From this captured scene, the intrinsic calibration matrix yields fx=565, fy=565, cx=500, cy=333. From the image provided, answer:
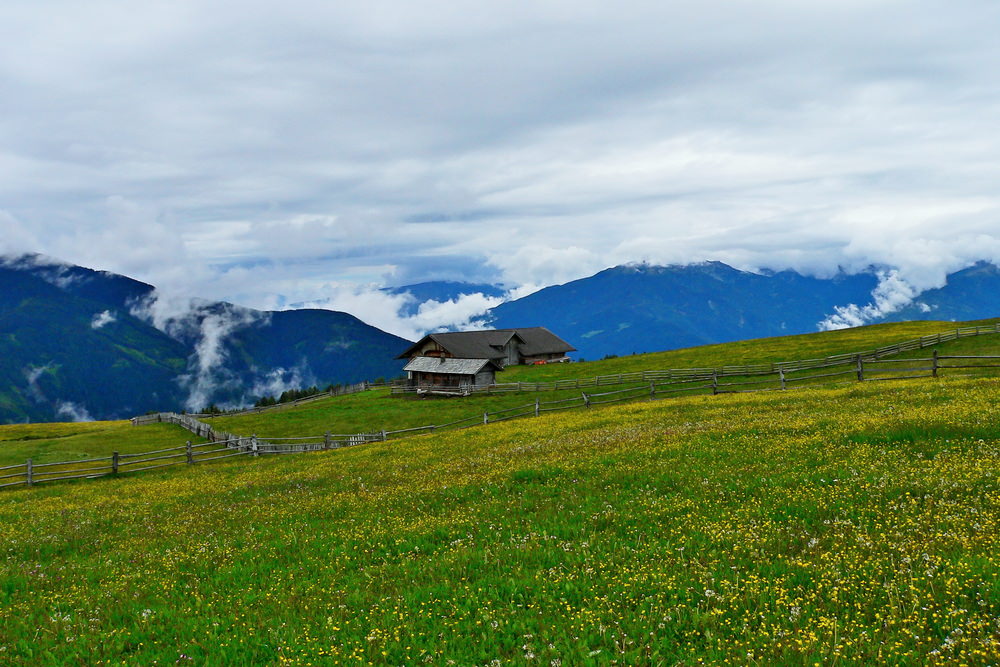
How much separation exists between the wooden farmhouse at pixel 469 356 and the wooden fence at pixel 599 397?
19400 mm

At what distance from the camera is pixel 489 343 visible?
113938 millimetres

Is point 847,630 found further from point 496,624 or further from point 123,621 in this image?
point 123,621

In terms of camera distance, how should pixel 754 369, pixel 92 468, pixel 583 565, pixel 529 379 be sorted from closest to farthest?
pixel 583 565
pixel 92 468
pixel 754 369
pixel 529 379

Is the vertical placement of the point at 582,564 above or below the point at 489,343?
below

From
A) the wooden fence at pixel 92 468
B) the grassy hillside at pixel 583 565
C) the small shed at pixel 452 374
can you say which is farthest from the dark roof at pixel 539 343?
the grassy hillside at pixel 583 565

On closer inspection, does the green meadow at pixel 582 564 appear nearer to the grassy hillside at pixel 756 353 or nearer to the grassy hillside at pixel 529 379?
the grassy hillside at pixel 529 379

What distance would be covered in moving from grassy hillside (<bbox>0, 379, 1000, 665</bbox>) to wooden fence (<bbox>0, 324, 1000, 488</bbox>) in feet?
73.7

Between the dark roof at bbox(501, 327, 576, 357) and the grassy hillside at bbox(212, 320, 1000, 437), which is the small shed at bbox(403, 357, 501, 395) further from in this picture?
the dark roof at bbox(501, 327, 576, 357)

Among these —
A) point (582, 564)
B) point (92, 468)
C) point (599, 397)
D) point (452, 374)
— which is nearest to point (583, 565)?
point (582, 564)

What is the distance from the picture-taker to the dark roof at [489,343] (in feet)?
331

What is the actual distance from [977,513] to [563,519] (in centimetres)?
678

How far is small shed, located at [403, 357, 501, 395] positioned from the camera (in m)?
85.7

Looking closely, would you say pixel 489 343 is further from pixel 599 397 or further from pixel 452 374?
pixel 599 397

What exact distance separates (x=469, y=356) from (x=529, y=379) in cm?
1655
